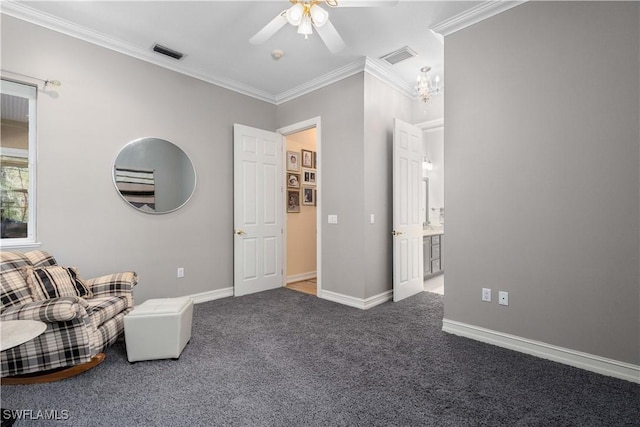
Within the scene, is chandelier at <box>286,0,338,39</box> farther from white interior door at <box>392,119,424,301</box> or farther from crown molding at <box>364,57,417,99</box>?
white interior door at <box>392,119,424,301</box>

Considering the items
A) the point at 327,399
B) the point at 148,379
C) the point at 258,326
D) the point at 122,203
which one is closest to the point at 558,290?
the point at 327,399

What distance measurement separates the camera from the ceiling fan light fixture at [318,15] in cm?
211

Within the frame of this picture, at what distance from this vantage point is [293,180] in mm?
5105

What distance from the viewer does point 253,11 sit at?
2.72 m

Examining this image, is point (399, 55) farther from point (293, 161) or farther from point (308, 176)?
point (308, 176)

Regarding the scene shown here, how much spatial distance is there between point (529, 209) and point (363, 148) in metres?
1.80

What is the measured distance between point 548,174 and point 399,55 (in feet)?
6.58

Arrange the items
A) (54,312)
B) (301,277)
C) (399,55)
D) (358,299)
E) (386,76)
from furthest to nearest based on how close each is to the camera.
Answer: (301,277) < (386,76) < (358,299) < (399,55) < (54,312)

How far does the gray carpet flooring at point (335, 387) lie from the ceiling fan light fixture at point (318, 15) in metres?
2.39

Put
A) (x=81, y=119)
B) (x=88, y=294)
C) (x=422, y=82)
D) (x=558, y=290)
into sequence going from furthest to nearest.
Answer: (x=422, y=82) < (x=81, y=119) < (x=88, y=294) < (x=558, y=290)

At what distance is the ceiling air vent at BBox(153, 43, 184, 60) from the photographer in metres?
3.30

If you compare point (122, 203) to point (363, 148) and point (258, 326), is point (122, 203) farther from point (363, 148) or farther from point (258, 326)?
point (363, 148)

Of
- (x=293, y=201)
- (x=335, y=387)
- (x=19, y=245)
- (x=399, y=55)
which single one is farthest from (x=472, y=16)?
(x=19, y=245)

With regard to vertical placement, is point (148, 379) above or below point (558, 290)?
below
